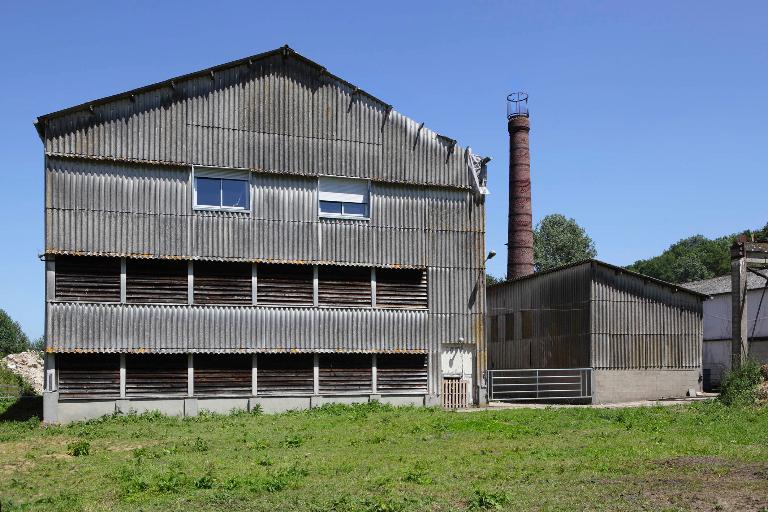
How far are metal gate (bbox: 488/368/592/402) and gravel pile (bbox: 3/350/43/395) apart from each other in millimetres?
33142

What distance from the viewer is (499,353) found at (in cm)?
4572

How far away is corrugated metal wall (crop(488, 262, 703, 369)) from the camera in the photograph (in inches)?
1449

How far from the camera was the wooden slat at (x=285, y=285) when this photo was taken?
32.5m

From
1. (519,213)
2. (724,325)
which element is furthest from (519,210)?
(724,325)

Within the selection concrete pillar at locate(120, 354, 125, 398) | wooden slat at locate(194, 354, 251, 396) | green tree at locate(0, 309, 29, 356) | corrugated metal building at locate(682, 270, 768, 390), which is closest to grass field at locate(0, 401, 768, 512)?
concrete pillar at locate(120, 354, 125, 398)

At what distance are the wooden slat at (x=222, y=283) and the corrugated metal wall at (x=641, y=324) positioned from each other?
15520mm

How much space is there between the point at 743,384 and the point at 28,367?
5254 centimetres

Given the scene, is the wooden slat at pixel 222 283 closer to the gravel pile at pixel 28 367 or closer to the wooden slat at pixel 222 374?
the wooden slat at pixel 222 374

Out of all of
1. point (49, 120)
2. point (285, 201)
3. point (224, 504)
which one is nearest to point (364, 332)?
point (285, 201)

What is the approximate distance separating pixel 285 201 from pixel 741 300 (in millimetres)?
19259

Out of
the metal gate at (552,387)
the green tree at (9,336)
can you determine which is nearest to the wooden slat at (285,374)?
the metal gate at (552,387)

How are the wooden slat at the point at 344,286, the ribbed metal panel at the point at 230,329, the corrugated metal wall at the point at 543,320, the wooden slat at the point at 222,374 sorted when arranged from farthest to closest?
the corrugated metal wall at the point at 543,320 < the wooden slat at the point at 344,286 < the wooden slat at the point at 222,374 < the ribbed metal panel at the point at 230,329

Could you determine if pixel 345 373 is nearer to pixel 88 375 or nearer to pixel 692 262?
pixel 88 375

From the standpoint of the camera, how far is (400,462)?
19266 millimetres
